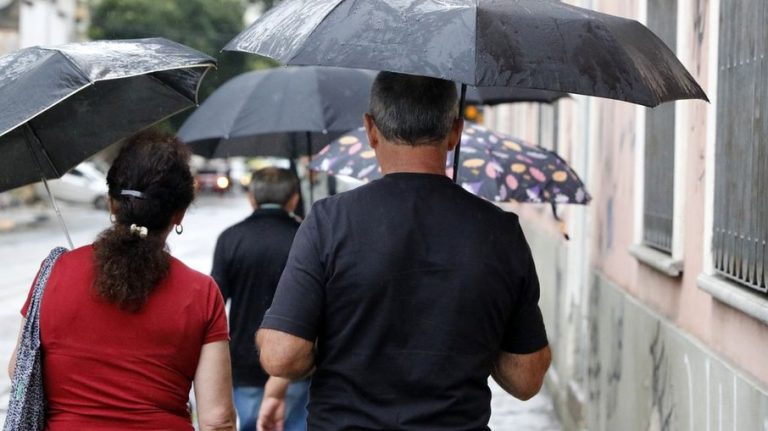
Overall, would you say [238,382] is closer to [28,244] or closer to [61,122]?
[61,122]

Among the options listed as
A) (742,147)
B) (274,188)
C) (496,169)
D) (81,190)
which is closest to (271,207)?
(274,188)

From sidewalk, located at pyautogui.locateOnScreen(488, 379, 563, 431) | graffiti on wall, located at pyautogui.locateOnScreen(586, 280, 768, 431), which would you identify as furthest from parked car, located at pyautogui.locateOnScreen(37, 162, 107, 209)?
graffiti on wall, located at pyautogui.locateOnScreen(586, 280, 768, 431)

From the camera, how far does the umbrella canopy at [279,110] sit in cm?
673

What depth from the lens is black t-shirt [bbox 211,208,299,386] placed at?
5520 millimetres

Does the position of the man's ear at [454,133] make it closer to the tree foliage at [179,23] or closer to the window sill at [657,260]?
the window sill at [657,260]

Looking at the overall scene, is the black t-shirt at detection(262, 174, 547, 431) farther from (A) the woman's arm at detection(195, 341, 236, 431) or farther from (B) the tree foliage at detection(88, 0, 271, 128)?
(B) the tree foliage at detection(88, 0, 271, 128)

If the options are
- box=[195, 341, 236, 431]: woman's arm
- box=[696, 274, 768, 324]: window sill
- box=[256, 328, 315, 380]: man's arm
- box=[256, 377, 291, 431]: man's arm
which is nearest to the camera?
box=[256, 328, 315, 380]: man's arm

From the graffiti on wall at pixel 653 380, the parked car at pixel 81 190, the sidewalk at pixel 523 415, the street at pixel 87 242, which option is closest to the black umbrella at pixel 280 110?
the street at pixel 87 242

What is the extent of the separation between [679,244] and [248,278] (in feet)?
6.35

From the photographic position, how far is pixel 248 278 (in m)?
5.57

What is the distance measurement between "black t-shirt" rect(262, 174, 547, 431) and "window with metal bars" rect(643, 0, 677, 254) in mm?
2997

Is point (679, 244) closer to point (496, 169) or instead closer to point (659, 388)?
point (659, 388)

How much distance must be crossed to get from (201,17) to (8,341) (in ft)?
130

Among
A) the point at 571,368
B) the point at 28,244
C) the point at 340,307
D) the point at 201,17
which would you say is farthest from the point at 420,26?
the point at 201,17
